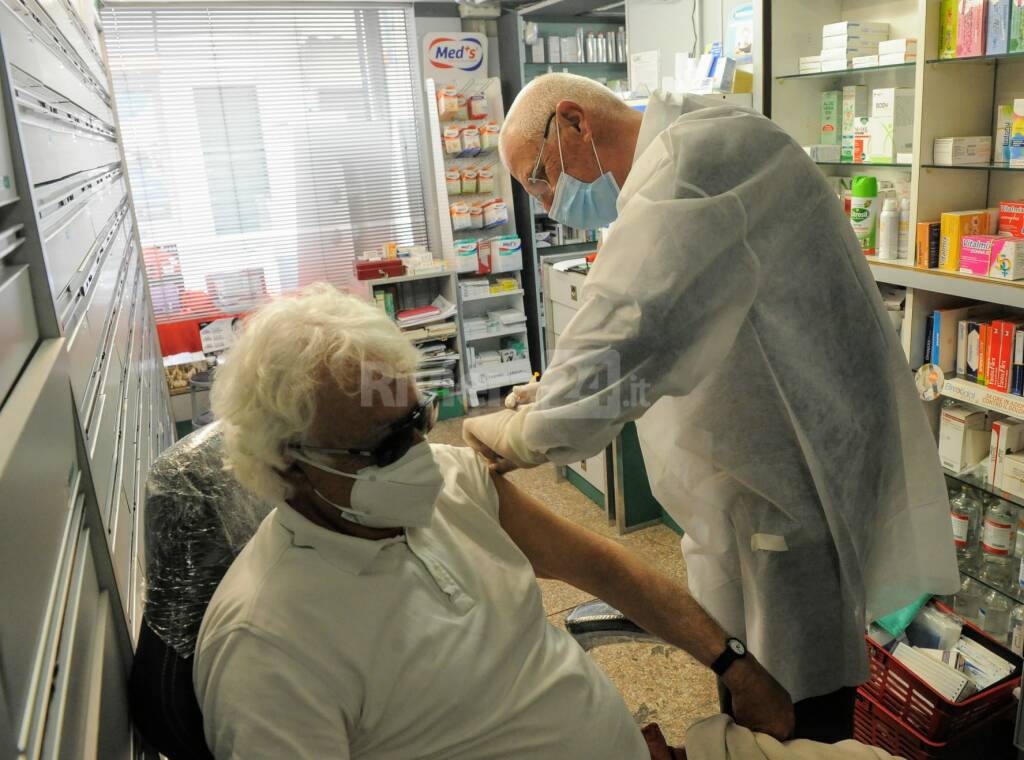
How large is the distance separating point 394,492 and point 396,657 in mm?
231

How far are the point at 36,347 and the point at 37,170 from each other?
0.33 m

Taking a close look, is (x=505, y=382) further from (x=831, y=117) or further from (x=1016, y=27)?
(x=1016, y=27)

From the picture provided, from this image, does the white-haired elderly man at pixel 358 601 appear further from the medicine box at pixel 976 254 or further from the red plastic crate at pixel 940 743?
the medicine box at pixel 976 254

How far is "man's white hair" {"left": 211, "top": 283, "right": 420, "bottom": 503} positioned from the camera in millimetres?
1093

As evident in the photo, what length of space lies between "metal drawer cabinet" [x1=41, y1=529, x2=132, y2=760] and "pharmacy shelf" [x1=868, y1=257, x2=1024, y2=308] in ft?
6.39

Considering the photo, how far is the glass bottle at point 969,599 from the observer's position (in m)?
2.50

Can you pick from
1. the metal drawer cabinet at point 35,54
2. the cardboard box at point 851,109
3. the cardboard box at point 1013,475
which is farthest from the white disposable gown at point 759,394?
the cardboard box at point 851,109

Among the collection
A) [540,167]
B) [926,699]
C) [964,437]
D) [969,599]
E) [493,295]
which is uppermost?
[540,167]

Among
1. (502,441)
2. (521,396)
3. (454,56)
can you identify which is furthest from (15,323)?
(454,56)

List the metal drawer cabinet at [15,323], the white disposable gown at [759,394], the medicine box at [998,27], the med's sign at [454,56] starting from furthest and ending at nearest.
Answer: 1. the med's sign at [454,56]
2. the medicine box at [998,27]
3. the white disposable gown at [759,394]
4. the metal drawer cabinet at [15,323]

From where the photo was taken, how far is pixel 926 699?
1.94m

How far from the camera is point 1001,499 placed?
2.42 meters

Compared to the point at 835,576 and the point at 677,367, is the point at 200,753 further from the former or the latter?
the point at 835,576

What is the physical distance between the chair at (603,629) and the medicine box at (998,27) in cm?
183
